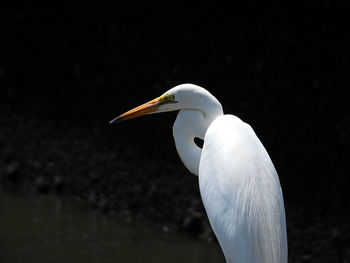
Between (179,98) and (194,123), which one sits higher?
(179,98)

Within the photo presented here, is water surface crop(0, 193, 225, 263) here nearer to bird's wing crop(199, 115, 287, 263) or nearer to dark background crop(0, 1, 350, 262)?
dark background crop(0, 1, 350, 262)

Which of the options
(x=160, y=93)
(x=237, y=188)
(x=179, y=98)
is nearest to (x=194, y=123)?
(x=179, y=98)

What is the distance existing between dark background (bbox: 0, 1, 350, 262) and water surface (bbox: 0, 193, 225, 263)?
0.13m

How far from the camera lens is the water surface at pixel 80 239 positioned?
14.2 ft

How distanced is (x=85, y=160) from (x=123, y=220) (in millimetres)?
605

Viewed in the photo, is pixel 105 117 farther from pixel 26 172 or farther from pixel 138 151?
pixel 26 172

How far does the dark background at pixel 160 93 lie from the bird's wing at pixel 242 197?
185 cm

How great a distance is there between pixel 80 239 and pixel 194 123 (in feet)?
6.23

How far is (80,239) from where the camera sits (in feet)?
14.8

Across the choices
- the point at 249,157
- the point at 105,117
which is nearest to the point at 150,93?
the point at 105,117

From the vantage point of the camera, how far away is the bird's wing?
8.12 feet

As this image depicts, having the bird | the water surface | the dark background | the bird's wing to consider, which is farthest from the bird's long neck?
the dark background

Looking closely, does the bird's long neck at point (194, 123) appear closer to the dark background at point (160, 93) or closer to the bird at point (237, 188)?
the bird at point (237, 188)

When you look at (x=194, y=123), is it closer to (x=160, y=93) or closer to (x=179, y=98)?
(x=179, y=98)
